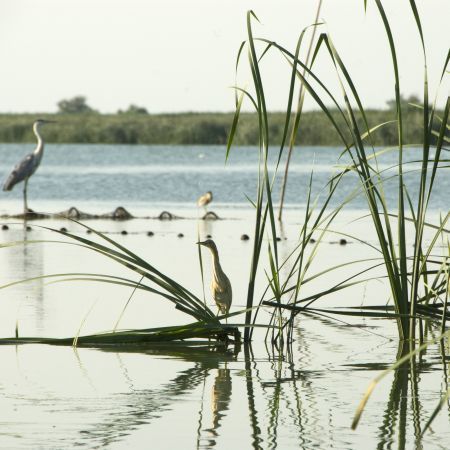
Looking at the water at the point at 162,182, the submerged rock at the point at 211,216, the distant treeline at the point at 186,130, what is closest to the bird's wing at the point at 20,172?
the water at the point at 162,182

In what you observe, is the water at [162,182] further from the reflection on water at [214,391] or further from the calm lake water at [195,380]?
the reflection on water at [214,391]

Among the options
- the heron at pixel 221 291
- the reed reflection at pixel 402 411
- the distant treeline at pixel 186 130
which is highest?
the distant treeline at pixel 186 130

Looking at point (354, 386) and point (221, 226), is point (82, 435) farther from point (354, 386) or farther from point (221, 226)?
point (221, 226)

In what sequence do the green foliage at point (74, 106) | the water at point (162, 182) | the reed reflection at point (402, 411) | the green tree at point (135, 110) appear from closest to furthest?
the reed reflection at point (402, 411) < the water at point (162, 182) < the green tree at point (135, 110) < the green foliage at point (74, 106)

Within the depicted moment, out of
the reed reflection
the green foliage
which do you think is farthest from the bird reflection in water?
the green foliage

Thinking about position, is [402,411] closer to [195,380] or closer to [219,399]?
[219,399]

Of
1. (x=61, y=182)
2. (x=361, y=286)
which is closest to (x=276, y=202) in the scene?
(x=61, y=182)

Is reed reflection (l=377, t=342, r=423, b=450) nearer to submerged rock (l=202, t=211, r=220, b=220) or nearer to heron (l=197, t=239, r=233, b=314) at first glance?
heron (l=197, t=239, r=233, b=314)

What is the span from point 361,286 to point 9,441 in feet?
14.6

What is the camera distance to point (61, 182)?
2445 cm

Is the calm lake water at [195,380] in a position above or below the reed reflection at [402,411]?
below

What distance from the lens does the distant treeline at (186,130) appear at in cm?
4081

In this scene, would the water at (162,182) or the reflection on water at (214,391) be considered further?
the water at (162,182)

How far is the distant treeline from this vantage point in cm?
4081
